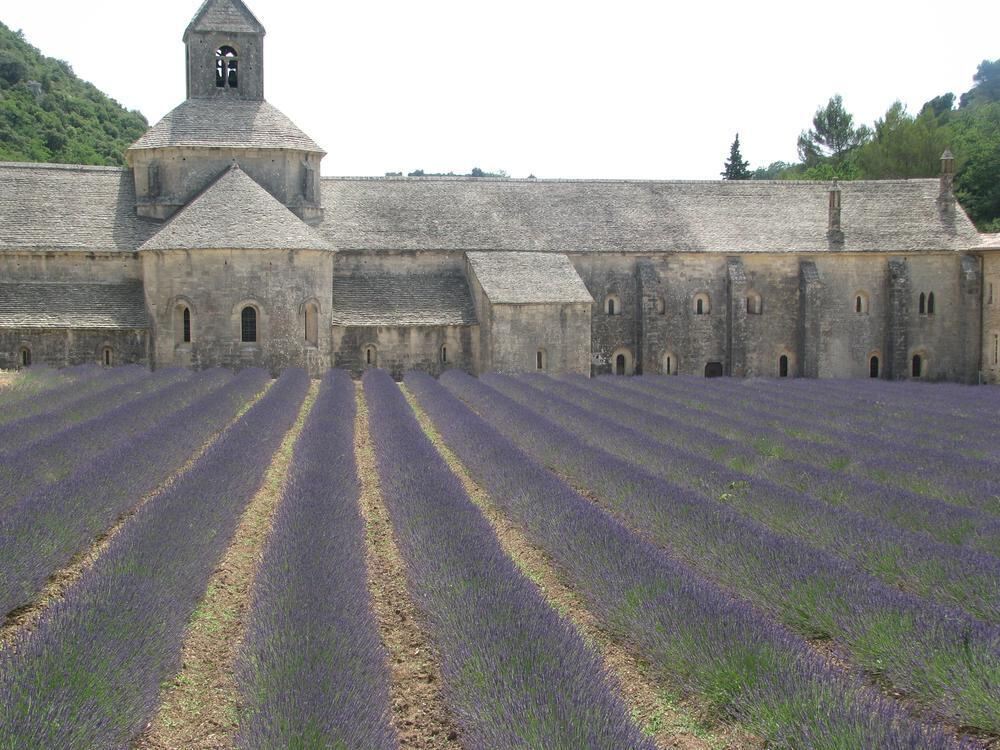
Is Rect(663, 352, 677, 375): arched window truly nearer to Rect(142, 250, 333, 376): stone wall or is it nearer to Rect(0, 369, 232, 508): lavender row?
Rect(142, 250, 333, 376): stone wall

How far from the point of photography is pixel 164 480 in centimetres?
1287

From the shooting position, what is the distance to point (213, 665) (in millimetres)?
7141

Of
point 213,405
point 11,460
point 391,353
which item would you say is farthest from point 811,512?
point 391,353

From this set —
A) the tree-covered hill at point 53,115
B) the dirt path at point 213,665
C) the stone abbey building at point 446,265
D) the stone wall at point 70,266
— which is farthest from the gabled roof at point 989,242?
the tree-covered hill at point 53,115

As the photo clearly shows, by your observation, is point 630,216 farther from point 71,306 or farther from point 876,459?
point 876,459

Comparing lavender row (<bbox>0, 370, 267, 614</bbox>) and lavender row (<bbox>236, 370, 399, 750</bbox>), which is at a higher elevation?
lavender row (<bbox>0, 370, 267, 614</bbox>)

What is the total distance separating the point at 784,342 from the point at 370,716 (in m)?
33.3

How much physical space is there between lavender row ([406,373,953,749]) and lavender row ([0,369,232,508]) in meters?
5.62

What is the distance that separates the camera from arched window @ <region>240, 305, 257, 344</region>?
2994 centimetres

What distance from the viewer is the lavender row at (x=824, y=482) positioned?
963 centimetres

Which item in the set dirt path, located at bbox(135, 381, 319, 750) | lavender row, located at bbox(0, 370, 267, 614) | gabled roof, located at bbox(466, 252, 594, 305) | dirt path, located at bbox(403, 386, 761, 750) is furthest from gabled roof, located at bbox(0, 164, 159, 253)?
dirt path, located at bbox(403, 386, 761, 750)

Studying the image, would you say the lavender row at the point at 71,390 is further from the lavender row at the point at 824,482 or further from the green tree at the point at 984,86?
the green tree at the point at 984,86

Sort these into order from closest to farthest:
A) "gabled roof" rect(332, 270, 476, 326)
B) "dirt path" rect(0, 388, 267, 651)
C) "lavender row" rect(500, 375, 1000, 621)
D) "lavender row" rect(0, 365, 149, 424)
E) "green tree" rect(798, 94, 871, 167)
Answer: "dirt path" rect(0, 388, 267, 651), "lavender row" rect(500, 375, 1000, 621), "lavender row" rect(0, 365, 149, 424), "gabled roof" rect(332, 270, 476, 326), "green tree" rect(798, 94, 871, 167)

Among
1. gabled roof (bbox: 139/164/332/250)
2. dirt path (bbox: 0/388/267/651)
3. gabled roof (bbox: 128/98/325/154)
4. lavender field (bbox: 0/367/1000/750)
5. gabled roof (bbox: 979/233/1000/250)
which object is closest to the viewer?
lavender field (bbox: 0/367/1000/750)
